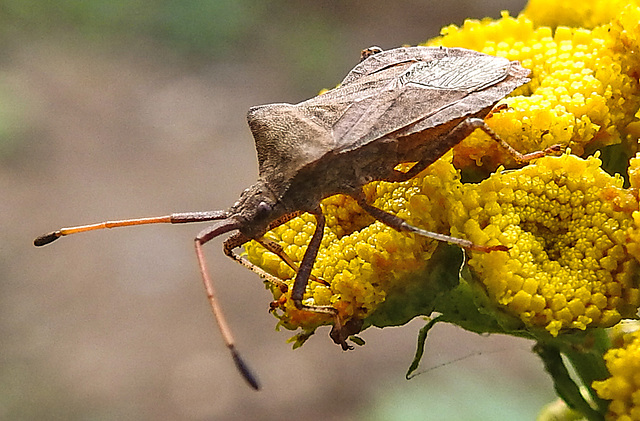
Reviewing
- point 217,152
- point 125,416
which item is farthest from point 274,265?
point 217,152

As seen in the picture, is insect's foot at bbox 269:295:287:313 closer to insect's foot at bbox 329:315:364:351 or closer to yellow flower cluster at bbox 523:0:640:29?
insect's foot at bbox 329:315:364:351

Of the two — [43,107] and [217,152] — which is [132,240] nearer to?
[217,152]

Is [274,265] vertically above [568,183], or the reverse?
[568,183]

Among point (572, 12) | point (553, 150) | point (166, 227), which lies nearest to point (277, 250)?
point (553, 150)

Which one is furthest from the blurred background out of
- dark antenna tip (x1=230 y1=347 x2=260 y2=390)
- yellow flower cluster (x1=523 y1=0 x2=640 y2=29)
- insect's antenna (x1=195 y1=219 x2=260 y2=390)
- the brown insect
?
dark antenna tip (x1=230 y1=347 x2=260 y2=390)

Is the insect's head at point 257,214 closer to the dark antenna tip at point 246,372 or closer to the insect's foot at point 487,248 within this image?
the dark antenna tip at point 246,372

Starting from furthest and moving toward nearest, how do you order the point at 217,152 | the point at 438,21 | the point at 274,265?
the point at 438,21
the point at 217,152
the point at 274,265

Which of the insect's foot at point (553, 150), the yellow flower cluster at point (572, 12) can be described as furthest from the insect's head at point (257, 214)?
the yellow flower cluster at point (572, 12)
